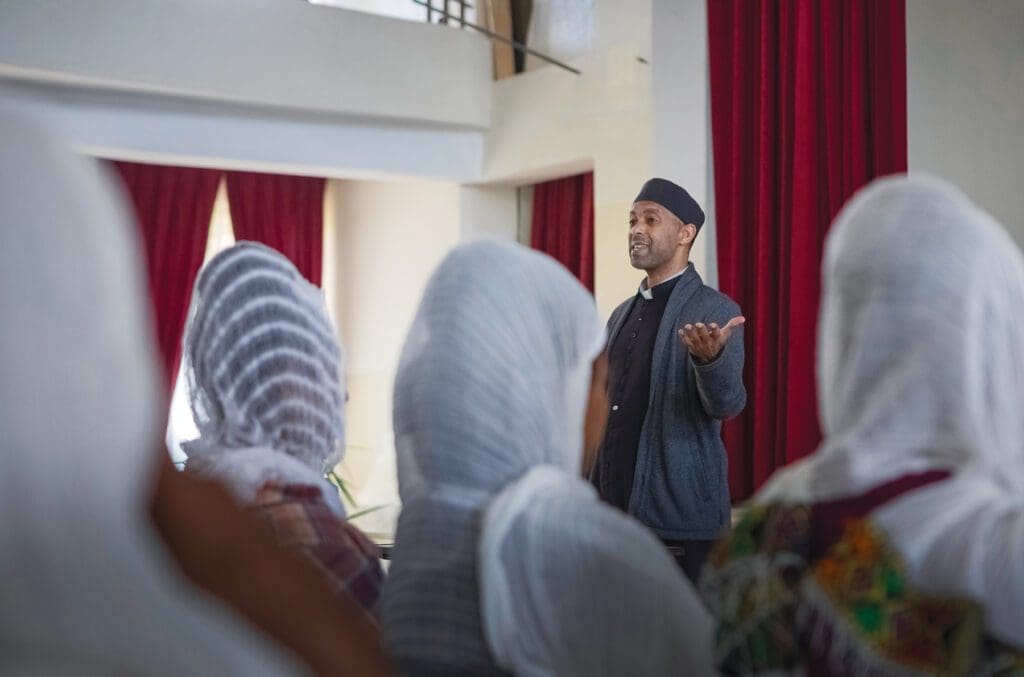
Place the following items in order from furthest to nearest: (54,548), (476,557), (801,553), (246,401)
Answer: (246,401), (476,557), (801,553), (54,548)

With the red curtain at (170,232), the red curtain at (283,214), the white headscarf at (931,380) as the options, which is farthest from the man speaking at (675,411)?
the red curtain at (283,214)

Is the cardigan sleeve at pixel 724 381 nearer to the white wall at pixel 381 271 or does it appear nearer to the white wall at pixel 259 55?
the white wall at pixel 259 55

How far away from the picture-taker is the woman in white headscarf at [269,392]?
188 centimetres

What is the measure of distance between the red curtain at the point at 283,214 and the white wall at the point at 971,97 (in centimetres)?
448

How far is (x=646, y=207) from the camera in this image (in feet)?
12.5

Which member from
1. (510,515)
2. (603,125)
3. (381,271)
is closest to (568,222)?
(603,125)

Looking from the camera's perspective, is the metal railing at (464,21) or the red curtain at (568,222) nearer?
the metal railing at (464,21)

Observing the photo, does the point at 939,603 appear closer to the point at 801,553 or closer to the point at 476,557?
the point at 801,553

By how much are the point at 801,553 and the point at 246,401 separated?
910mm

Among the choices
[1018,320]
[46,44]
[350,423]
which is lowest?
[350,423]

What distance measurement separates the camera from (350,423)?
25.9 ft

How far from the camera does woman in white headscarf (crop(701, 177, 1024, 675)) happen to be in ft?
4.66

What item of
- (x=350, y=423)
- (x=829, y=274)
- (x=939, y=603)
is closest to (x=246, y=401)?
(x=829, y=274)

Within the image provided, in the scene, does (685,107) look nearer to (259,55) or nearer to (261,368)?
(259,55)
